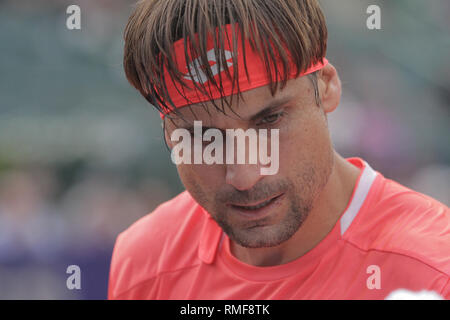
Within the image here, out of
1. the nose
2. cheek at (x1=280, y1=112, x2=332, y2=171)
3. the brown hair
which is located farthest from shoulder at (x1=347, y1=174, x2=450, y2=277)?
the brown hair

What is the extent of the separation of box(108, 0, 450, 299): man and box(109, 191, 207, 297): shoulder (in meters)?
0.24

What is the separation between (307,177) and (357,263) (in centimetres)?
33

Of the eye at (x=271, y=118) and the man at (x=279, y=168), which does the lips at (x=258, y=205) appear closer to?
the man at (x=279, y=168)

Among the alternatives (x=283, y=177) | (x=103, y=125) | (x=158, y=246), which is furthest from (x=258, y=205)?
(x=103, y=125)

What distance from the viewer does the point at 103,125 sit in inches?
209

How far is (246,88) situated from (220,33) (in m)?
0.18

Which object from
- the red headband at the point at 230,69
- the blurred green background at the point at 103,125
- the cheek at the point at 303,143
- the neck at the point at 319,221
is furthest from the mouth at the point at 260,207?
the blurred green background at the point at 103,125

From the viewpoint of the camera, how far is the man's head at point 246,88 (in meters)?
1.63

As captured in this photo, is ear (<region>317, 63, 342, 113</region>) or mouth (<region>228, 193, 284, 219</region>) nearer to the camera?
mouth (<region>228, 193, 284, 219</region>)

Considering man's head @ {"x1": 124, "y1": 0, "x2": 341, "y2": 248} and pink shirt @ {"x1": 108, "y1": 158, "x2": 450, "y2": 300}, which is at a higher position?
man's head @ {"x1": 124, "y1": 0, "x2": 341, "y2": 248}

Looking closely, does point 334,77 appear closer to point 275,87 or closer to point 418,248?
point 275,87

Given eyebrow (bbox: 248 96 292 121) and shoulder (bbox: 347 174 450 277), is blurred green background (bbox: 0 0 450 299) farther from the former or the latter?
eyebrow (bbox: 248 96 292 121)

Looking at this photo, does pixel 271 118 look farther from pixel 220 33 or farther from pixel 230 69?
pixel 220 33

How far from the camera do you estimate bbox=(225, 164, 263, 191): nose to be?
166 cm
